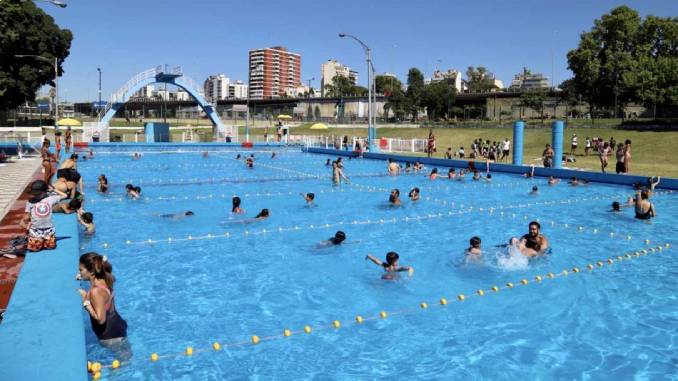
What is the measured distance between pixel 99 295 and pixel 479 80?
542 ft

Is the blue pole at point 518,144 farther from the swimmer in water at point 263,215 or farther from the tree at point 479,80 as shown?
the tree at point 479,80

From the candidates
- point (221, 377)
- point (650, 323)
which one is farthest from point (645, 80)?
point (221, 377)

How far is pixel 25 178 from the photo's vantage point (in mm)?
19750

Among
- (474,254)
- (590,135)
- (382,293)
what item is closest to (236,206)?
(382,293)

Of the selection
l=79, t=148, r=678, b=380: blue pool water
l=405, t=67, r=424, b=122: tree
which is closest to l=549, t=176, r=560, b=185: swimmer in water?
l=79, t=148, r=678, b=380: blue pool water

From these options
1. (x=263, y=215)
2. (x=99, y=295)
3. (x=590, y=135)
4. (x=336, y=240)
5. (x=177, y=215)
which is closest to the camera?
(x=99, y=295)

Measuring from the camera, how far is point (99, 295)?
6.17 m

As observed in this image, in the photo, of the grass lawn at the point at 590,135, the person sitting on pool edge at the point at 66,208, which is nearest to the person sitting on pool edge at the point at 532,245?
the person sitting on pool edge at the point at 66,208

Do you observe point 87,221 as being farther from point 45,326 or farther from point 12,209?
point 45,326

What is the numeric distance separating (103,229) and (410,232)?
7957mm

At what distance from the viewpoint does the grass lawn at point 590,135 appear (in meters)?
→ 28.9

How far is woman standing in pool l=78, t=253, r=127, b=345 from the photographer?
617 centimetres

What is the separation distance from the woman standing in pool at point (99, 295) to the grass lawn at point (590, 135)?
24.5 meters

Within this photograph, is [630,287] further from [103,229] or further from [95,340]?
[103,229]
